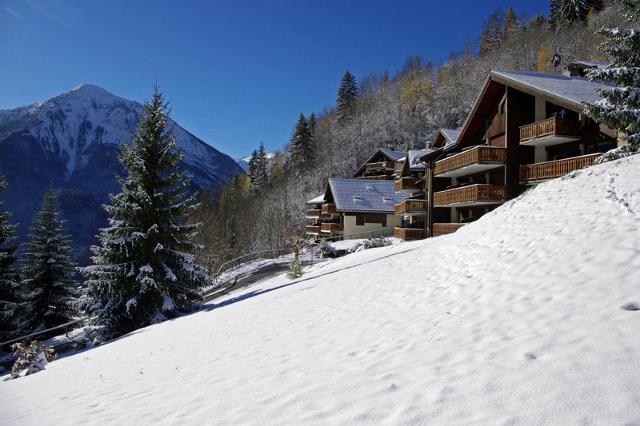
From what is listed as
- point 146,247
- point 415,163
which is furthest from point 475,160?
point 146,247

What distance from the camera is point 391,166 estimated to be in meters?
63.8

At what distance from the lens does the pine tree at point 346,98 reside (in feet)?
327

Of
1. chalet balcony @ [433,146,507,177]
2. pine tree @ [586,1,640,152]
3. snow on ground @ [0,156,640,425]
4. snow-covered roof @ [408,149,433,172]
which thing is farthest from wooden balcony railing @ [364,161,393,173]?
snow on ground @ [0,156,640,425]

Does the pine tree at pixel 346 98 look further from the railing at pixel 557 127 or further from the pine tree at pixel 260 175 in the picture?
the railing at pixel 557 127

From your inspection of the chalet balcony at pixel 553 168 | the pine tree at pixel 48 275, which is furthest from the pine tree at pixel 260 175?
the chalet balcony at pixel 553 168

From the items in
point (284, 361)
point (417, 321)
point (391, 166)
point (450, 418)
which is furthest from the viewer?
point (391, 166)

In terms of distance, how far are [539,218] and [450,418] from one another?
7.95 m

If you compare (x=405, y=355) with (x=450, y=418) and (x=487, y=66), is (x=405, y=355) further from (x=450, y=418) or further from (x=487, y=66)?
(x=487, y=66)

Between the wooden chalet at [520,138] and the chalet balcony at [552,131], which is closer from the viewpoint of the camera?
the wooden chalet at [520,138]

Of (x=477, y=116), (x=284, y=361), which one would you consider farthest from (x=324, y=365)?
(x=477, y=116)

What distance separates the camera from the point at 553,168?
20.5 meters

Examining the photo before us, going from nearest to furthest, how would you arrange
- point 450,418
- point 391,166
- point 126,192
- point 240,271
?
1. point 450,418
2. point 126,192
3. point 240,271
4. point 391,166

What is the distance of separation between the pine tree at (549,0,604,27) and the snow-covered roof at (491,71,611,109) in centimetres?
7084

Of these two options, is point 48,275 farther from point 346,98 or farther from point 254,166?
point 346,98
